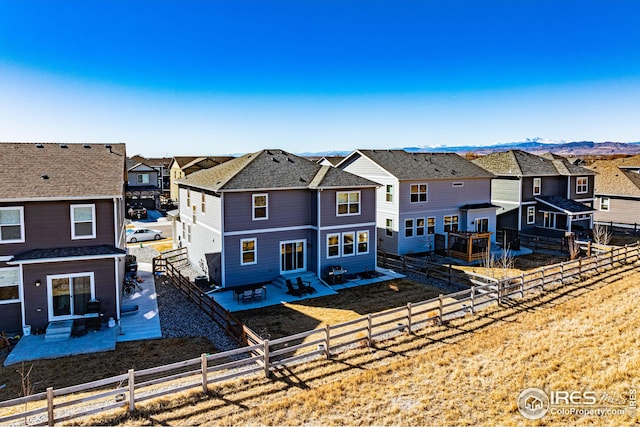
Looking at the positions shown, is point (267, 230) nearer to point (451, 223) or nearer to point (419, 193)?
point (419, 193)

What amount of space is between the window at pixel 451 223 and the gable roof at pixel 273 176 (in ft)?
32.2

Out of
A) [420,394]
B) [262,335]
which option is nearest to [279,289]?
[262,335]

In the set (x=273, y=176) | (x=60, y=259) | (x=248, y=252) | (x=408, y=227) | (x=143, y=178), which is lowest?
(x=248, y=252)

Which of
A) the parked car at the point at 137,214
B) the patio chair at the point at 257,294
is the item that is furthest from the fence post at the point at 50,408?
the parked car at the point at 137,214

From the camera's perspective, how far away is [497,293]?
18.7m

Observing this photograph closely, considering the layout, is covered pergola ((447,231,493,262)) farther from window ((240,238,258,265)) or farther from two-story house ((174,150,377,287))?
window ((240,238,258,265))

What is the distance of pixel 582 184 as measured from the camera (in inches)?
1554

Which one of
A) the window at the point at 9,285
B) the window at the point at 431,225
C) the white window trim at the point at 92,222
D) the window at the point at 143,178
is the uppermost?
the window at the point at 143,178

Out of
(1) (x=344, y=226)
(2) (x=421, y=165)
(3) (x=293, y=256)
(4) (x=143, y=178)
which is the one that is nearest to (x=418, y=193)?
(2) (x=421, y=165)

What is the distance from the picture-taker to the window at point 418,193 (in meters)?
30.5

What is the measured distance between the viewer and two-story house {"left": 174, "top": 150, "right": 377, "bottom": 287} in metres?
21.9

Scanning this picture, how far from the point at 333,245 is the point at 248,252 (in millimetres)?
4710

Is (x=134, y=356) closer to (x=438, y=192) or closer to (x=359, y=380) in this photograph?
(x=359, y=380)

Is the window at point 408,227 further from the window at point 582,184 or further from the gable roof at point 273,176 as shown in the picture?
the window at point 582,184
